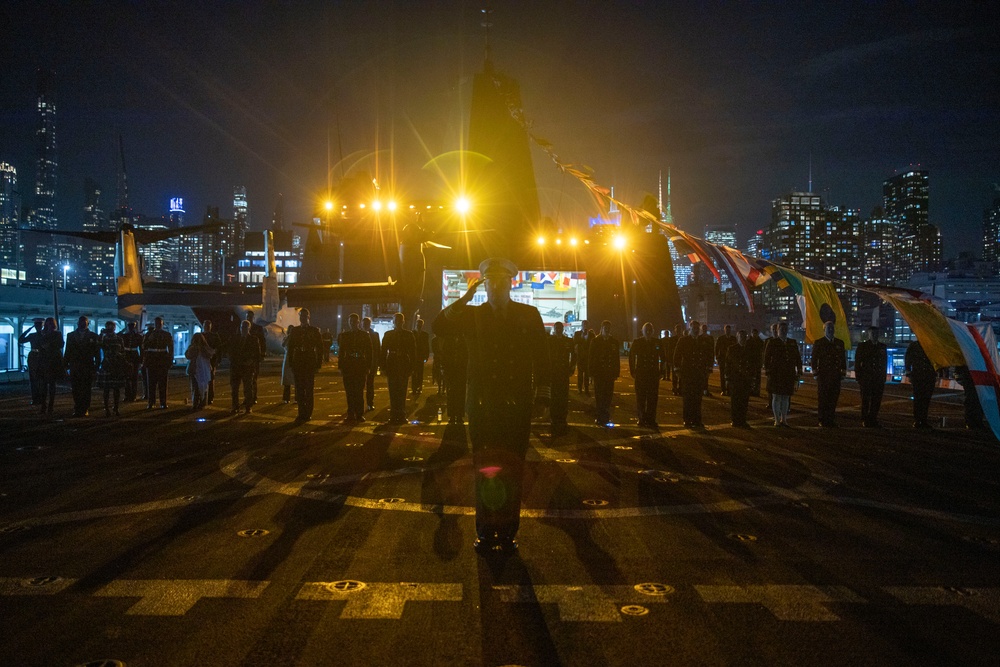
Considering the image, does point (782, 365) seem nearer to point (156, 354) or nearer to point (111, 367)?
point (156, 354)

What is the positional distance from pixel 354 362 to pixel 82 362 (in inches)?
226

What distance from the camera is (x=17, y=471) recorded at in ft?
26.6

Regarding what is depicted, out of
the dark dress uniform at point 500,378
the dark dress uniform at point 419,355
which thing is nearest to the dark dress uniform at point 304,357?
the dark dress uniform at point 419,355

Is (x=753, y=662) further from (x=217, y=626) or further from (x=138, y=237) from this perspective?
(x=138, y=237)

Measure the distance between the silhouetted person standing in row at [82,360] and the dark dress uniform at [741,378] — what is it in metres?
12.9

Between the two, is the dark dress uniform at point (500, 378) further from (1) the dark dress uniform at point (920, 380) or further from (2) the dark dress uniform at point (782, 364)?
(1) the dark dress uniform at point (920, 380)

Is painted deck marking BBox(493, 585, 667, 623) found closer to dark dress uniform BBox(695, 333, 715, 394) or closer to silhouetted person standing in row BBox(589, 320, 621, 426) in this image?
silhouetted person standing in row BBox(589, 320, 621, 426)

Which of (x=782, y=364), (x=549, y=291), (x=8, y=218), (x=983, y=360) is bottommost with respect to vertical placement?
(x=782, y=364)

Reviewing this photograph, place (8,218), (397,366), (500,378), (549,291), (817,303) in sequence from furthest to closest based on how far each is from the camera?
(8,218), (549,291), (397,366), (817,303), (500,378)

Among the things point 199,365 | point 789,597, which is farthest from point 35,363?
point 789,597

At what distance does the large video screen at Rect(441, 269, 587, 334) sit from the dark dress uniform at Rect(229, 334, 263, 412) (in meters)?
18.8

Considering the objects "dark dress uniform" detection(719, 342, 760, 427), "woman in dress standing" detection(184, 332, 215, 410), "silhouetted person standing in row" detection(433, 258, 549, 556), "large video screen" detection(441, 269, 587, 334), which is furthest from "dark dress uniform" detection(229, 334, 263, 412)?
"large video screen" detection(441, 269, 587, 334)

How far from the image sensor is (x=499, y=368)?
17.7 feet

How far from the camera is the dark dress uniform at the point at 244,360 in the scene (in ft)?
46.9
